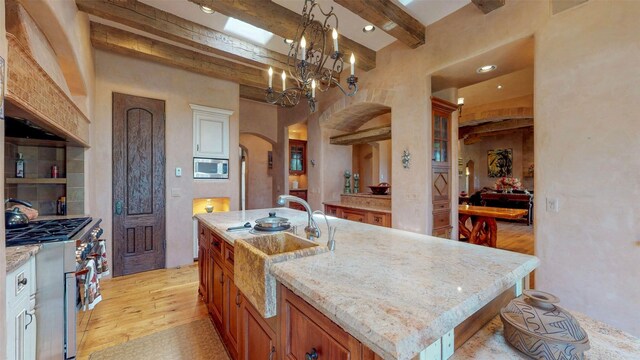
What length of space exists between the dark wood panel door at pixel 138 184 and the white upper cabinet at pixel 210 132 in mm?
457

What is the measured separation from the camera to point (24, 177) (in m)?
2.60

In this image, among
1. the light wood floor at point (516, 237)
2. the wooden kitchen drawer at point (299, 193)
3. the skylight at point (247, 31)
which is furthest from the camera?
the wooden kitchen drawer at point (299, 193)

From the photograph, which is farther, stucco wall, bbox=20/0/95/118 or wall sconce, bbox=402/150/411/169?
wall sconce, bbox=402/150/411/169

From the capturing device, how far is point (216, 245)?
2.05m

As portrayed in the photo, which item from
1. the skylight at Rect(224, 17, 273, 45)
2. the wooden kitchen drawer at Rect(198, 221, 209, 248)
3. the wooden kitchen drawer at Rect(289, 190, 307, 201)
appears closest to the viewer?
the wooden kitchen drawer at Rect(198, 221, 209, 248)

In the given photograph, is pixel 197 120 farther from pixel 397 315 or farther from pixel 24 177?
pixel 397 315

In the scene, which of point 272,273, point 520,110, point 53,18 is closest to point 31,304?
point 272,273

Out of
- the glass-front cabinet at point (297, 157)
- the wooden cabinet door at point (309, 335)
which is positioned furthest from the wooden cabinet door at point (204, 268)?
the glass-front cabinet at point (297, 157)

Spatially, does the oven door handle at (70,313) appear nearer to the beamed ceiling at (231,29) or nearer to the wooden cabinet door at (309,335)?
the wooden cabinet door at (309,335)

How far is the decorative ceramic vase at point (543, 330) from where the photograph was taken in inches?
28.2

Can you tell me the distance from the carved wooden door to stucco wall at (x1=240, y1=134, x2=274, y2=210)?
4942mm

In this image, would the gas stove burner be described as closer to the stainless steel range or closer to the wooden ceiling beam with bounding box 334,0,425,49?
the stainless steel range

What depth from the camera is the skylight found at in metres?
3.09

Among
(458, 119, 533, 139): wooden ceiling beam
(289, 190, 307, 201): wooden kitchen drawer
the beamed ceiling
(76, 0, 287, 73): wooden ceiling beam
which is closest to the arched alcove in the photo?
the beamed ceiling
